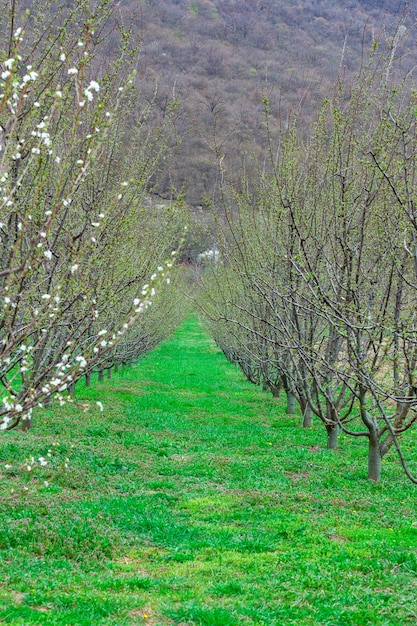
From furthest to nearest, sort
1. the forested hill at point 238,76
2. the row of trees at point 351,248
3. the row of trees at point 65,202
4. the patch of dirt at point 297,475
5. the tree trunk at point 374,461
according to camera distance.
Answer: the forested hill at point 238,76
the patch of dirt at point 297,475
the tree trunk at point 374,461
the row of trees at point 351,248
the row of trees at point 65,202

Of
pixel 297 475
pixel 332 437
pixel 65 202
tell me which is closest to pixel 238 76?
pixel 332 437

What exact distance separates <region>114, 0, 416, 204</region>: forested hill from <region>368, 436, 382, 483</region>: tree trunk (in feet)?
15.7

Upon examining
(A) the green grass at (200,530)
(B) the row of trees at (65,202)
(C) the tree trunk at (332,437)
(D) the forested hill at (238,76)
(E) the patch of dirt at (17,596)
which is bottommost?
(E) the patch of dirt at (17,596)

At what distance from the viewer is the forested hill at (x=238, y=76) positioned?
416 inches

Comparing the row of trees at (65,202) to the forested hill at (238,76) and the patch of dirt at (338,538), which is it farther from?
the patch of dirt at (338,538)

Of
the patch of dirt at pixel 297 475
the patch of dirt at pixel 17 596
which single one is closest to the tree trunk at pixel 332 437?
the patch of dirt at pixel 297 475

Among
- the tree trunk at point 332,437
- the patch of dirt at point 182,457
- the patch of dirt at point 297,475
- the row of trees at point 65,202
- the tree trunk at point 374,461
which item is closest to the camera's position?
the row of trees at point 65,202

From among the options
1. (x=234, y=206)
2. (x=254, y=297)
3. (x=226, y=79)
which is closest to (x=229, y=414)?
(x=254, y=297)

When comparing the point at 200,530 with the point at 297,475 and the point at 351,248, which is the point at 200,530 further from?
the point at 351,248

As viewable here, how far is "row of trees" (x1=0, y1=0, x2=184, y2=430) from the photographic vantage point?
12.0 feet

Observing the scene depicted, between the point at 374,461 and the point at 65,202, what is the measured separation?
22.1 feet

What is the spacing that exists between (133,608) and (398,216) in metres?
5.48

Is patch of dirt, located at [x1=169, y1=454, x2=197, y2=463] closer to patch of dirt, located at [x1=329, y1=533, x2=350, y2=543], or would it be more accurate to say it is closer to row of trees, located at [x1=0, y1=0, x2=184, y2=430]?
row of trees, located at [x1=0, y1=0, x2=184, y2=430]

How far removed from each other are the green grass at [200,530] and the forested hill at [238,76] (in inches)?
192
